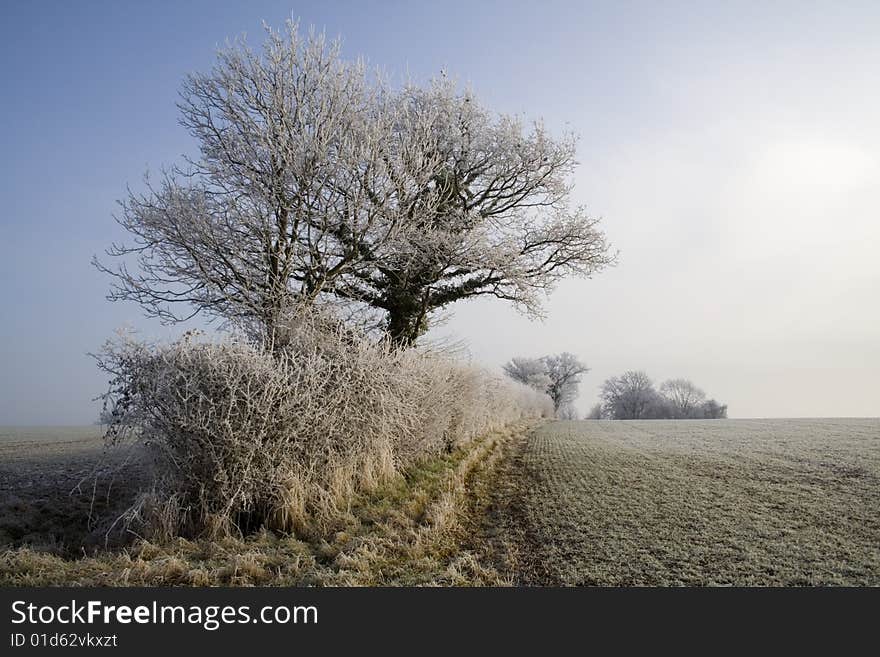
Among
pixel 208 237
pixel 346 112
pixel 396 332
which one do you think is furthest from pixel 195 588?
pixel 396 332

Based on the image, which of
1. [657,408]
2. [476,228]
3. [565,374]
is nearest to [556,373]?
[565,374]

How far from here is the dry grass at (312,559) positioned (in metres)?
4.68

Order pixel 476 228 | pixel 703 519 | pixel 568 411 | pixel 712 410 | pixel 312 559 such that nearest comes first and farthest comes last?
pixel 312 559 < pixel 703 519 < pixel 476 228 < pixel 712 410 < pixel 568 411

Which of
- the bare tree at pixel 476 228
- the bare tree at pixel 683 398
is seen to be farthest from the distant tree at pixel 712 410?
the bare tree at pixel 476 228

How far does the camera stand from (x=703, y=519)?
644 centimetres

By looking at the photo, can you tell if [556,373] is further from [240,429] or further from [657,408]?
[240,429]

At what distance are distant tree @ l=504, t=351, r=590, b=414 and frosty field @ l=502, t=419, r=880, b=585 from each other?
5651 centimetres

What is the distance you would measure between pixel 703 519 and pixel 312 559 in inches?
190

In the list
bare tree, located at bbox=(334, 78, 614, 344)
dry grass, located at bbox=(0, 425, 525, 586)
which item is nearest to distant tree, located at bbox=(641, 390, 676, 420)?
bare tree, located at bbox=(334, 78, 614, 344)

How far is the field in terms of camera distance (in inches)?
188

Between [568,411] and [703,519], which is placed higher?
[703,519]

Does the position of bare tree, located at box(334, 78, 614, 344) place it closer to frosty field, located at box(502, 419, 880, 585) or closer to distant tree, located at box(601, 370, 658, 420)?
frosty field, located at box(502, 419, 880, 585)

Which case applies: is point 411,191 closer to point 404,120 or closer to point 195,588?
point 404,120

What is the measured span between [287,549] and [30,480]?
6.95 meters
